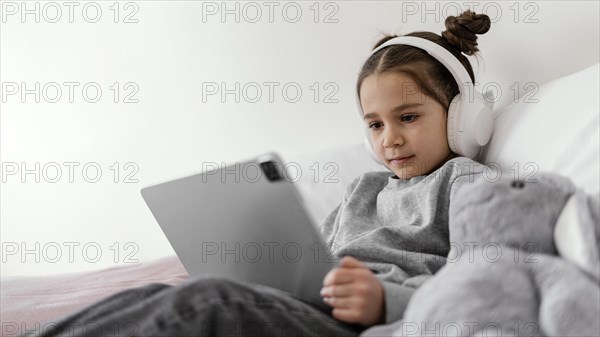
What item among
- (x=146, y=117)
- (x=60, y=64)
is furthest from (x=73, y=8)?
(x=146, y=117)

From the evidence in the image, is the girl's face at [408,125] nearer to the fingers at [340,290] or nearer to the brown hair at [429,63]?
the brown hair at [429,63]

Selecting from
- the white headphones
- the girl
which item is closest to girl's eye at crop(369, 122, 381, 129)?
the girl

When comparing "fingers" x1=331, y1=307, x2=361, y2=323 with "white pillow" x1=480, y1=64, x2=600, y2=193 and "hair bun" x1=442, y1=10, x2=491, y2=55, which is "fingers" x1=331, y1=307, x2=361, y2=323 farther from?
"hair bun" x1=442, y1=10, x2=491, y2=55

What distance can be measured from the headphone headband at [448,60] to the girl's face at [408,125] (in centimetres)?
6

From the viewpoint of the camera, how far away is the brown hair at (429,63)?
117 centimetres

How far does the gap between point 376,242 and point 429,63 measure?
38 cm

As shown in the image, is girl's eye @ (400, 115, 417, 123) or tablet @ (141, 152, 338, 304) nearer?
tablet @ (141, 152, 338, 304)

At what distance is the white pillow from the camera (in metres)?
0.87

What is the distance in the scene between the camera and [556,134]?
98 centimetres

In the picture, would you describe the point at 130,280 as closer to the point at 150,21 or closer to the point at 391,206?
the point at 391,206

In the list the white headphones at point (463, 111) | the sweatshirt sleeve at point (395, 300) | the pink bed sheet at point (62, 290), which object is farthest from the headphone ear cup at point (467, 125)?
the pink bed sheet at point (62, 290)

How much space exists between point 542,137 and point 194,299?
2.07 feet

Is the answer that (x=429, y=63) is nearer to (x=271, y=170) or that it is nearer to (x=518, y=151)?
(x=518, y=151)

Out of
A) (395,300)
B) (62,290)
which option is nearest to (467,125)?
(395,300)
